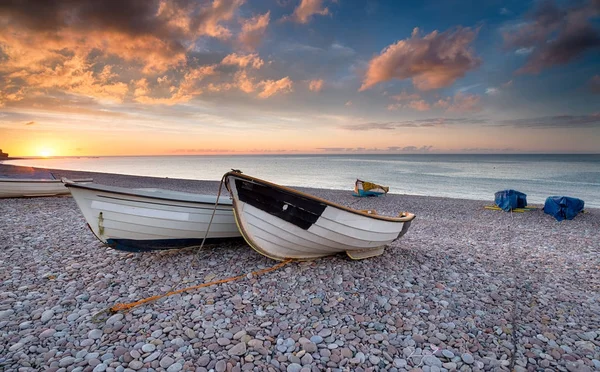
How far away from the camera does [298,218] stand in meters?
5.50

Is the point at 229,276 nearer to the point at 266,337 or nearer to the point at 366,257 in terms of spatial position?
the point at 266,337

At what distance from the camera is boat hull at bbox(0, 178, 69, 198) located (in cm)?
1326

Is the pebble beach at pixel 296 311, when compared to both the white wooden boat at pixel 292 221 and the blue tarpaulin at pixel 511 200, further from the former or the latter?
the blue tarpaulin at pixel 511 200

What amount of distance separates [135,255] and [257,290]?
336 centimetres

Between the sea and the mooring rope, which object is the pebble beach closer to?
the mooring rope

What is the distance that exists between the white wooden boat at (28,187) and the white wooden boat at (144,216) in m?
10.9

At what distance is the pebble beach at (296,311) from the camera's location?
11.6 feet

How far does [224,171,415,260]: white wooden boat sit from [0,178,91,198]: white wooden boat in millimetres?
13585

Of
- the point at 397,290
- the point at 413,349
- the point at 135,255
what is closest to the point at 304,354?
the point at 413,349

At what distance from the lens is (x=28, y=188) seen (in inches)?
542

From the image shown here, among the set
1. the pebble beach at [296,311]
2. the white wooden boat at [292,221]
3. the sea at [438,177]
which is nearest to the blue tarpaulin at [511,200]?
the sea at [438,177]

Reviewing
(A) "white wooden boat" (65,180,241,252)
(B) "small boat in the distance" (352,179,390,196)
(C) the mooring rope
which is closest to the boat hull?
(A) "white wooden boat" (65,180,241,252)

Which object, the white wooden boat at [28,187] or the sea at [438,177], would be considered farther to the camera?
the sea at [438,177]

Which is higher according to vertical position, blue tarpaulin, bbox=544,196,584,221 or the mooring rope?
the mooring rope
